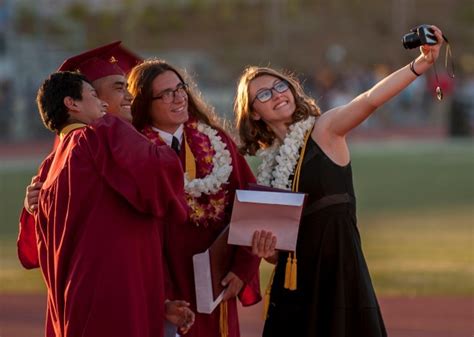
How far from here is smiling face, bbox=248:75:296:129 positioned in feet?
20.2

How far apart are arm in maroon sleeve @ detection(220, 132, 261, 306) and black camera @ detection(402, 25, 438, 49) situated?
3.44 feet

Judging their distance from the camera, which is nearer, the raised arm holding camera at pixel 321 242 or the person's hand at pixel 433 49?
the person's hand at pixel 433 49

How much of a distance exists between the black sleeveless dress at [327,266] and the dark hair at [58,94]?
1266 mm

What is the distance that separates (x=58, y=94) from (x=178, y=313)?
3.57 feet

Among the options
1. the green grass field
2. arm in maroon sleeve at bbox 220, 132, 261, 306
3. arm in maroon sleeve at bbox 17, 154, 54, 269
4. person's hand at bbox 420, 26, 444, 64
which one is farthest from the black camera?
the green grass field

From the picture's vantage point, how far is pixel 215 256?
583cm

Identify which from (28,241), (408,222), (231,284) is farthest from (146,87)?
(408,222)

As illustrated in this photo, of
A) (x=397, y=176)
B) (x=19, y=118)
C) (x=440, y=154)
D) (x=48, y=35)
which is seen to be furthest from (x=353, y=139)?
(x=48, y=35)

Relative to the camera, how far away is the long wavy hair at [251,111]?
618 cm

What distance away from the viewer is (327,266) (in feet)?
19.8

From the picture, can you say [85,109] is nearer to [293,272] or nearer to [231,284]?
[231,284]

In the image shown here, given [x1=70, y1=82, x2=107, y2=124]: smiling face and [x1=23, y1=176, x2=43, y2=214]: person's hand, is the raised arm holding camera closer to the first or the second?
[x1=70, y1=82, x2=107, y2=124]: smiling face

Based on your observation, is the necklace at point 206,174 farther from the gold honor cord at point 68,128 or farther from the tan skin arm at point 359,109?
the gold honor cord at point 68,128

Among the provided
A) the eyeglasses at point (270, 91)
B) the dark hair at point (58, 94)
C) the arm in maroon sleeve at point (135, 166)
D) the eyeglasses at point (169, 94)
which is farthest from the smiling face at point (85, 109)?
the eyeglasses at point (270, 91)
